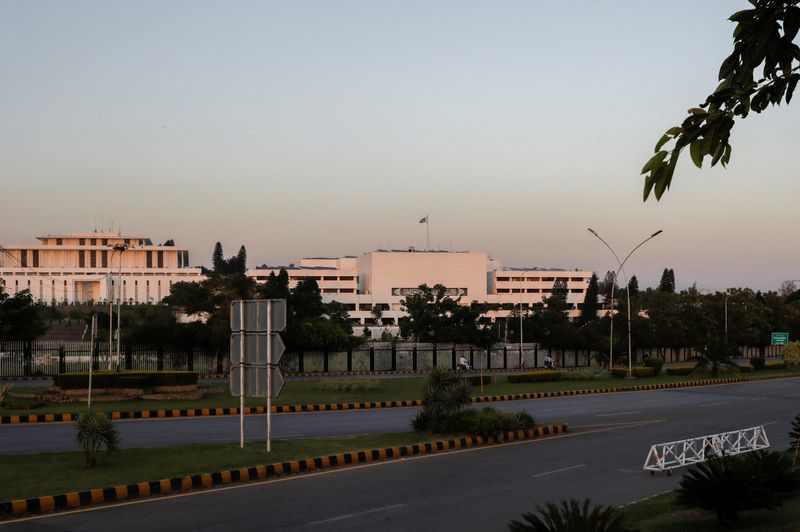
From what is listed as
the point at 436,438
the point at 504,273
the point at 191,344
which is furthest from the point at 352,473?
the point at 504,273

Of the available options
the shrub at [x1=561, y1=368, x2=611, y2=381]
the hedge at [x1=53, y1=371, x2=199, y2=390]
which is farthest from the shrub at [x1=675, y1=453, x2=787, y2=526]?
the shrub at [x1=561, y1=368, x2=611, y2=381]

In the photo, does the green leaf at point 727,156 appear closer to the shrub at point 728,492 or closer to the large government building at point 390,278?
the shrub at point 728,492

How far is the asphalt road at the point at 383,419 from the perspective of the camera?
19.8m

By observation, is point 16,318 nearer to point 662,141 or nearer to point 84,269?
point 662,141

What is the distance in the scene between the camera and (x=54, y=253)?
147 m

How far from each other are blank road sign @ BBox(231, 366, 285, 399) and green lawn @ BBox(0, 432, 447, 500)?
112cm

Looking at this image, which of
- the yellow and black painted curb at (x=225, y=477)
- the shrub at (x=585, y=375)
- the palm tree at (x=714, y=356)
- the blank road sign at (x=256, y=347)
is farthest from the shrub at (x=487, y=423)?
the palm tree at (x=714, y=356)

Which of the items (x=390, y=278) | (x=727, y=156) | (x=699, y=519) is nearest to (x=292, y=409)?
(x=699, y=519)

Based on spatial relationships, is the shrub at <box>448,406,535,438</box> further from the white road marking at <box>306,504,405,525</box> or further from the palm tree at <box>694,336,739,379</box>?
the palm tree at <box>694,336,739,379</box>

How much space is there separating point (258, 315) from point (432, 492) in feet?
16.4

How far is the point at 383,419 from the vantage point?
25.3m

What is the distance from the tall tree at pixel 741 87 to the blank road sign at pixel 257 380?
42.7 feet

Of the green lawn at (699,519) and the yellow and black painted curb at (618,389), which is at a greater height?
the green lawn at (699,519)

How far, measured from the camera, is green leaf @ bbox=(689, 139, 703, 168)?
401 centimetres
